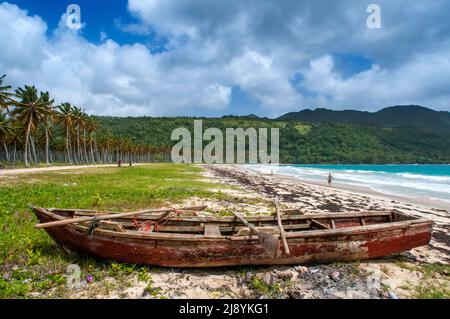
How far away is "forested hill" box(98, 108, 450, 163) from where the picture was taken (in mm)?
147625

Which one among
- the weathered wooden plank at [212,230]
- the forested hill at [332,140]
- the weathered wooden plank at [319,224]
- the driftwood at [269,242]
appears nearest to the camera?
the driftwood at [269,242]

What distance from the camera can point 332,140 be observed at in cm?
16950

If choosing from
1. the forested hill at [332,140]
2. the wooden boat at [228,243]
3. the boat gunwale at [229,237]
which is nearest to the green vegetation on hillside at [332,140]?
the forested hill at [332,140]

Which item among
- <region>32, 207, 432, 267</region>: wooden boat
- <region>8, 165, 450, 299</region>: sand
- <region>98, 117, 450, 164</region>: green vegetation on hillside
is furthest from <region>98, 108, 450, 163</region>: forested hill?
<region>8, 165, 450, 299</region>: sand

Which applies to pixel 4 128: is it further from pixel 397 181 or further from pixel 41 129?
pixel 397 181

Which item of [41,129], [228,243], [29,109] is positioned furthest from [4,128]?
[228,243]

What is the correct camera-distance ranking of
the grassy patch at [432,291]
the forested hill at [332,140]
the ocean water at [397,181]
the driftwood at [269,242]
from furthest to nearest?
the forested hill at [332,140]
the ocean water at [397,181]
the driftwood at [269,242]
the grassy patch at [432,291]

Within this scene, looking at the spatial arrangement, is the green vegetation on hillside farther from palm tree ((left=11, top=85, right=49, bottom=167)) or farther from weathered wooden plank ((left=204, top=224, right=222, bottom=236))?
weathered wooden plank ((left=204, top=224, right=222, bottom=236))

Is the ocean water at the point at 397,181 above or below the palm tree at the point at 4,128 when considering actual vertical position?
below

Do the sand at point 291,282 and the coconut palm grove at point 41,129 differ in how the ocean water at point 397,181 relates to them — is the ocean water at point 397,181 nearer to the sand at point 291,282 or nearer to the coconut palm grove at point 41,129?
the sand at point 291,282

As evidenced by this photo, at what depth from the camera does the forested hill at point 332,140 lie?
148 m

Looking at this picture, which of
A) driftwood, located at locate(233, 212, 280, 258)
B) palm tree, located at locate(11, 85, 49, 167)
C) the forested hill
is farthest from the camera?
the forested hill
